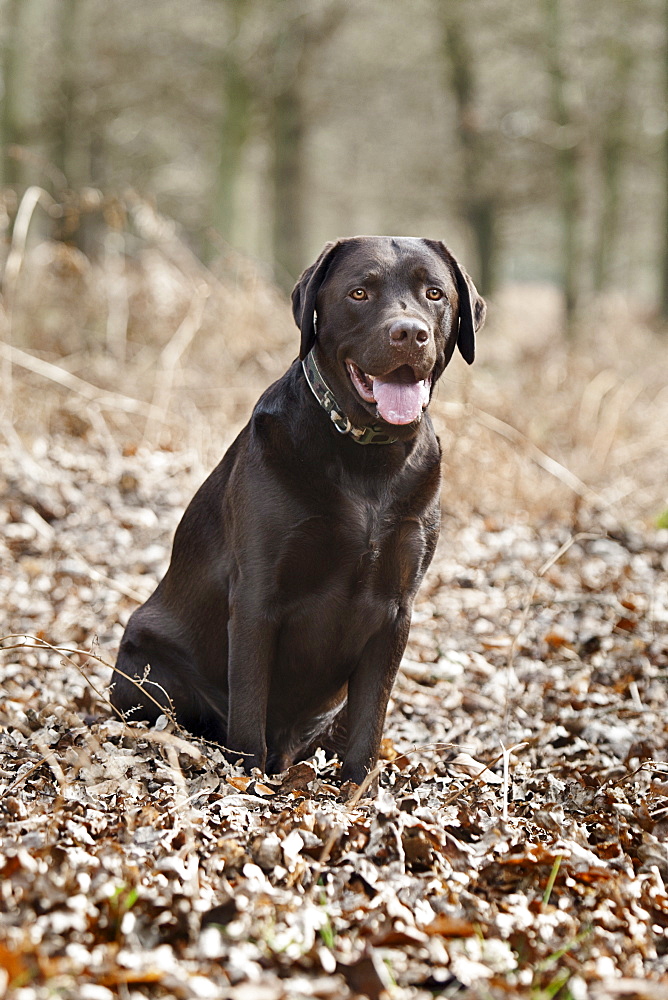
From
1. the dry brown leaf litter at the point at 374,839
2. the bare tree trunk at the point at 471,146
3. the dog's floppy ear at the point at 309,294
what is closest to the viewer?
the dry brown leaf litter at the point at 374,839

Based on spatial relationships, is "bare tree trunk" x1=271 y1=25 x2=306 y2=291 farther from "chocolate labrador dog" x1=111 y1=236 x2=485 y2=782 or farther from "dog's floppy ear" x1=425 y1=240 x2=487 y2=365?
"chocolate labrador dog" x1=111 y1=236 x2=485 y2=782

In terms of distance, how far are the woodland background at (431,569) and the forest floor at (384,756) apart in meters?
0.01

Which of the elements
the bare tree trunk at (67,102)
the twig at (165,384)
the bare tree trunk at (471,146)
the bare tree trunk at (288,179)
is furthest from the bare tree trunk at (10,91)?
the bare tree trunk at (471,146)

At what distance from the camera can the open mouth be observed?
309 centimetres

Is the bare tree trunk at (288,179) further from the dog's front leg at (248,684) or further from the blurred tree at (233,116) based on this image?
the dog's front leg at (248,684)

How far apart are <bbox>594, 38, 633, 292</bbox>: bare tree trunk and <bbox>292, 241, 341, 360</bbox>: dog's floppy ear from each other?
12.4 m

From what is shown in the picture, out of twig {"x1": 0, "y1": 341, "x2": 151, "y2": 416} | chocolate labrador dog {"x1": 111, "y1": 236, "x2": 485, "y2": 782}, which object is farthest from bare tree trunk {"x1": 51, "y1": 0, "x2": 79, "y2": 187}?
chocolate labrador dog {"x1": 111, "y1": 236, "x2": 485, "y2": 782}

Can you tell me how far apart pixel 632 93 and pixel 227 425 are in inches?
444

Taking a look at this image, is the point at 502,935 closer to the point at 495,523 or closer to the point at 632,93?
the point at 495,523

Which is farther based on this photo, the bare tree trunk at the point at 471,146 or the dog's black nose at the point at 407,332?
the bare tree trunk at the point at 471,146

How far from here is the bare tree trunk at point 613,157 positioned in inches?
599

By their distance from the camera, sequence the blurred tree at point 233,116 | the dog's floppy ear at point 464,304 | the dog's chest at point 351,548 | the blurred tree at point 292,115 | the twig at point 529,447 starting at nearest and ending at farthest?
the dog's chest at point 351,548
the dog's floppy ear at point 464,304
the twig at point 529,447
the blurred tree at point 233,116
the blurred tree at point 292,115

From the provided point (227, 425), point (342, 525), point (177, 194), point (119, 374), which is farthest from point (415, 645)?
point (177, 194)

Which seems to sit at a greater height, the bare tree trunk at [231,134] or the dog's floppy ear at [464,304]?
the bare tree trunk at [231,134]
